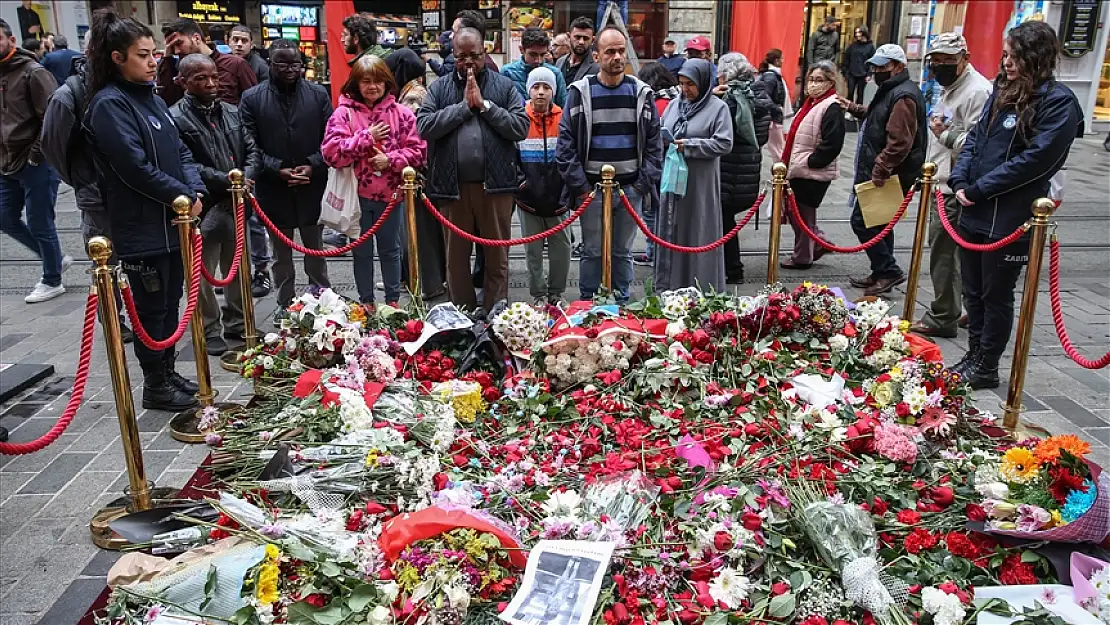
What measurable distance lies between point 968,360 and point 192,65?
5037mm

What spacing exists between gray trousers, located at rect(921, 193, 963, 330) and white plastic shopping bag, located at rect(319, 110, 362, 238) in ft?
13.0

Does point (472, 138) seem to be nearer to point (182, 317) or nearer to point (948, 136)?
point (182, 317)

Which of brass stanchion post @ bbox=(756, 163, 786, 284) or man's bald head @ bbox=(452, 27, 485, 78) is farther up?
man's bald head @ bbox=(452, 27, 485, 78)

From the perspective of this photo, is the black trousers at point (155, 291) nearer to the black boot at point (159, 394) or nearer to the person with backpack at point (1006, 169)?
the black boot at point (159, 394)

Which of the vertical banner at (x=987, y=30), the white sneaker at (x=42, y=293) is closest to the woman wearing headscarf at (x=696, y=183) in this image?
the white sneaker at (x=42, y=293)

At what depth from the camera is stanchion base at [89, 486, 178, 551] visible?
3.52 meters

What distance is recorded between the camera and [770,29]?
34.1 feet

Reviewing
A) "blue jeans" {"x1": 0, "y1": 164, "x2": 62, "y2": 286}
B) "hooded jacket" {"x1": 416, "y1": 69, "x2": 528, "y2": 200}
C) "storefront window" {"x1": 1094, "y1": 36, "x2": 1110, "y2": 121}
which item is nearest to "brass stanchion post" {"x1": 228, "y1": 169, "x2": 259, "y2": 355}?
"hooded jacket" {"x1": 416, "y1": 69, "x2": 528, "y2": 200}

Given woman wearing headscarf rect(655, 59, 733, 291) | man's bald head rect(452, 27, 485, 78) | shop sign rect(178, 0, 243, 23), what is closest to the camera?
man's bald head rect(452, 27, 485, 78)

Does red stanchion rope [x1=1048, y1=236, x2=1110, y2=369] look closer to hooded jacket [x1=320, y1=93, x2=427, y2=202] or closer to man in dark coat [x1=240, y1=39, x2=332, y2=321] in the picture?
hooded jacket [x1=320, y1=93, x2=427, y2=202]

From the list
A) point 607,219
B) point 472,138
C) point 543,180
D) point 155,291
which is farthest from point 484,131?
point 155,291

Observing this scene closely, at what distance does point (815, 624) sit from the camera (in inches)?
104

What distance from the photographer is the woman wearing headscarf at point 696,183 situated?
5.69 metres

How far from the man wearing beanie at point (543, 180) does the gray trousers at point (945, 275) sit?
2571 mm
